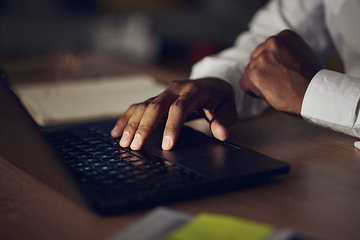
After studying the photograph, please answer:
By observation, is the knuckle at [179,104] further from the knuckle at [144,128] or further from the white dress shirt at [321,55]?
the white dress shirt at [321,55]

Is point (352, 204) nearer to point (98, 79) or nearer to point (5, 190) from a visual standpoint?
point (5, 190)

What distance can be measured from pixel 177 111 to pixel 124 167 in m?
0.16

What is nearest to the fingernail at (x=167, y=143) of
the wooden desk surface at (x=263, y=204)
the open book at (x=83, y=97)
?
the wooden desk surface at (x=263, y=204)

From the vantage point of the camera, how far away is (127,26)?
10.4 feet

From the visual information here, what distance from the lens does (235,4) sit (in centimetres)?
360

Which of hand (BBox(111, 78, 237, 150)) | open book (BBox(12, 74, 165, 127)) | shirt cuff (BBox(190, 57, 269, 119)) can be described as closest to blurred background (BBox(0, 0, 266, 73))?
open book (BBox(12, 74, 165, 127))

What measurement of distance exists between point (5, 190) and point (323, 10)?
0.96 m

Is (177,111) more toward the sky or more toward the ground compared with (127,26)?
more toward the sky

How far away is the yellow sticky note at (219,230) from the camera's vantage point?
14.0 inches

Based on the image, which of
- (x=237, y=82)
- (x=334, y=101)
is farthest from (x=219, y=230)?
(x=237, y=82)

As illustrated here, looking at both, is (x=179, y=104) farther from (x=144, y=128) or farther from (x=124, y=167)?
(x=124, y=167)

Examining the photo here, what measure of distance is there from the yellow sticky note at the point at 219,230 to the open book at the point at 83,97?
65cm

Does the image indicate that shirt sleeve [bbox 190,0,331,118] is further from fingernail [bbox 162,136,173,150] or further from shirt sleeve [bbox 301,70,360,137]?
fingernail [bbox 162,136,173,150]

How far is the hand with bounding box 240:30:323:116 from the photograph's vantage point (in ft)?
2.46
